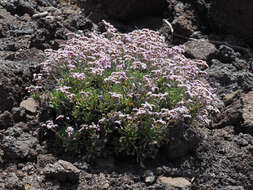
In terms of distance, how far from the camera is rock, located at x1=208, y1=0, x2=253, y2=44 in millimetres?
8320

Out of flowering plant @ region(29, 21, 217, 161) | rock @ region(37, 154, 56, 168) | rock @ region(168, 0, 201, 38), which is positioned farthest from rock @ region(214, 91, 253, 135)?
rock @ region(168, 0, 201, 38)

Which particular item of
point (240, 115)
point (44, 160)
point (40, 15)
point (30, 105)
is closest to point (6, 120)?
point (30, 105)

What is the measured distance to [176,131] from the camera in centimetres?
524

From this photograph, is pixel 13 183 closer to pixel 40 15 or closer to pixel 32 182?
pixel 32 182

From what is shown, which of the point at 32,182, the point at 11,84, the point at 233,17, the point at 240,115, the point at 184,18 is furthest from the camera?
the point at 184,18

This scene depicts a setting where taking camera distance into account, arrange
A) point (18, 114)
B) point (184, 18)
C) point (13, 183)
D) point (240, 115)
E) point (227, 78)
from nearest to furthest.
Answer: point (13, 183) < point (18, 114) < point (240, 115) < point (227, 78) < point (184, 18)

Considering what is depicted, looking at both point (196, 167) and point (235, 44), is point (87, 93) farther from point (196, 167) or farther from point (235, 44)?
point (235, 44)

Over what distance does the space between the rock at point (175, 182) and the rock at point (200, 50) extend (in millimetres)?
3109

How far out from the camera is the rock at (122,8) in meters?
8.83

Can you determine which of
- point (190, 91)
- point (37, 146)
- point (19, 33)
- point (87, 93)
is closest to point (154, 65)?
point (190, 91)

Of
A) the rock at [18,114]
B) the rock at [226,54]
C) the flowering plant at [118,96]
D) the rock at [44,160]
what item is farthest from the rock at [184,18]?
the rock at [44,160]

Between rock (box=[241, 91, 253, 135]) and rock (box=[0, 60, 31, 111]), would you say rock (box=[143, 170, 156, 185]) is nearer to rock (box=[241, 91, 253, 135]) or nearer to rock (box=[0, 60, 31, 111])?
rock (box=[241, 91, 253, 135])

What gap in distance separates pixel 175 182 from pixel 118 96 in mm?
1231

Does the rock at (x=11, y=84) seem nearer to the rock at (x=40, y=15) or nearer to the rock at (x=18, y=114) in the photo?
the rock at (x=18, y=114)
